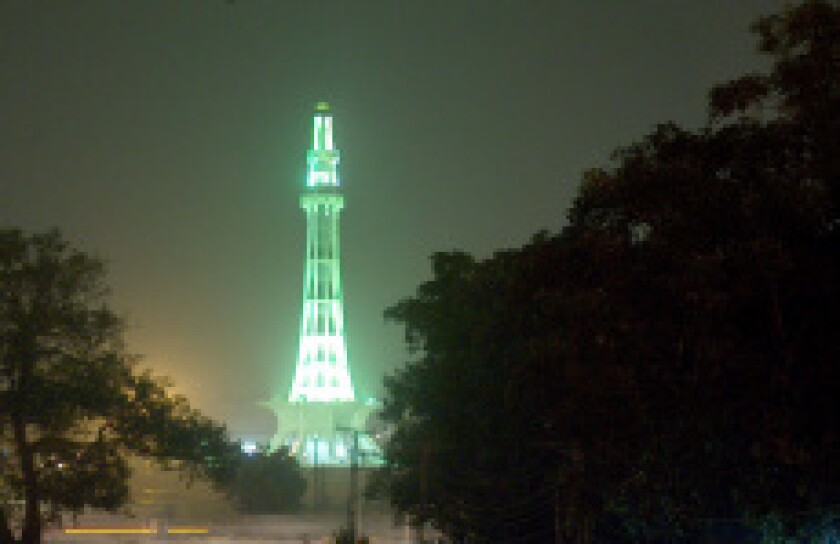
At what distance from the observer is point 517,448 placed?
31.2 m

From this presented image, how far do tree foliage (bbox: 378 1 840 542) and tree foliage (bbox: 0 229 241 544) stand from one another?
38.1 ft

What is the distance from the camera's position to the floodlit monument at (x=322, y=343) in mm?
95500

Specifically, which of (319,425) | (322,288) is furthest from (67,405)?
(319,425)

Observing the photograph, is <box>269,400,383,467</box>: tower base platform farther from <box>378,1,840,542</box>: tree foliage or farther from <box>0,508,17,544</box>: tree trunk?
<box>378,1,840,542</box>: tree foliage

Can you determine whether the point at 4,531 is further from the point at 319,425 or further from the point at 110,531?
the point at 319,425

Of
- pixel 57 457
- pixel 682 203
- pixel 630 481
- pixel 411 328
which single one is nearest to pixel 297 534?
pixel 411 328

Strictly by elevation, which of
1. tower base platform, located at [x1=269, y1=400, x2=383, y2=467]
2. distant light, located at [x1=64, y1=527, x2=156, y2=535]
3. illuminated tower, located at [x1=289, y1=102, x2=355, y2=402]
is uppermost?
illuminated tower, located at [x1=289, y1=102, x2=355, y2=402]

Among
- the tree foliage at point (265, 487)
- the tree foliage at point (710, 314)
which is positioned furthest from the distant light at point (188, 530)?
the tree foliage at point (710, 314)

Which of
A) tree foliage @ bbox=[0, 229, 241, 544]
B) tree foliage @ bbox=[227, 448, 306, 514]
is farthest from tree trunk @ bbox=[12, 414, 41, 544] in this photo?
tree foliage @ bbox=[227, 448, 306, 514]

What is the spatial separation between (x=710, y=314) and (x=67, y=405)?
17213 mm

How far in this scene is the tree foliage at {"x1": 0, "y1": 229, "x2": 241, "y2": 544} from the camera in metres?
30.8

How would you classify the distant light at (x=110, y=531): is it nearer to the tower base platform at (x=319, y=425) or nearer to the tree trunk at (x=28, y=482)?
the tree trunk at (x=28, y=482)

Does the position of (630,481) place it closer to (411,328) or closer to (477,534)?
(477,534)

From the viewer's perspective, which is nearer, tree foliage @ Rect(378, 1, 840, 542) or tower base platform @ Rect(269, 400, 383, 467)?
tree foliage @ Rect(378, 1, 840, 542)
